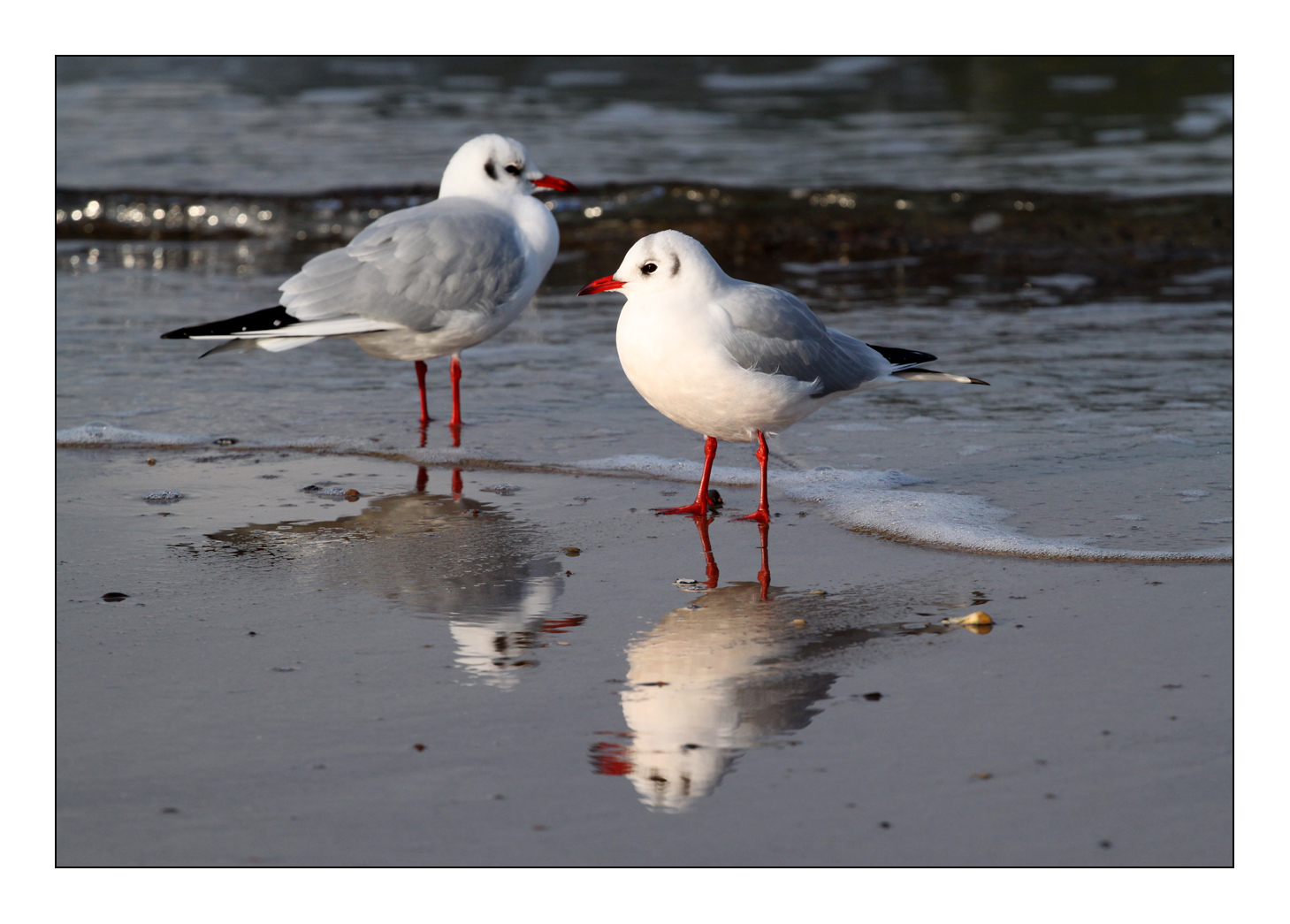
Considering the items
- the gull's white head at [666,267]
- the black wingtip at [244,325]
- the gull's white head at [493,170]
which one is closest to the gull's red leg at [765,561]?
the gull's white head at [666,267]

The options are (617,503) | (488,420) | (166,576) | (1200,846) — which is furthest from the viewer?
(488,420)

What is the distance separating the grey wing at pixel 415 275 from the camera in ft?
21.2

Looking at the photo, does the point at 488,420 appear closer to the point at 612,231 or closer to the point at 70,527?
the point at 70,527

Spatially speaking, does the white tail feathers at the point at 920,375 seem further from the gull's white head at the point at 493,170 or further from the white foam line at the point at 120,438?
the white foam line at the point at 120,438

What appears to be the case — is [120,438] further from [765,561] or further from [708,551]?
[765,561]

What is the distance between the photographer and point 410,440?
20.4 ft

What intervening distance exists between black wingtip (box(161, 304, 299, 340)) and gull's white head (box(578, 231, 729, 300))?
1888 millimetres

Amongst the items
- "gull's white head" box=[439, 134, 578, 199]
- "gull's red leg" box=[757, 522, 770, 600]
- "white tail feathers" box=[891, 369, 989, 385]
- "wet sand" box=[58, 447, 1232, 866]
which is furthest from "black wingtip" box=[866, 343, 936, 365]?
"gull's white head" box=[439, 134, 578, 199]

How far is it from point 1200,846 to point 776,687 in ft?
3.48

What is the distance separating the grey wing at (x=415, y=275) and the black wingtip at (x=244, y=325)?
6cm

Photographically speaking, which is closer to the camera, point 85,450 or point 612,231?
point 85,450

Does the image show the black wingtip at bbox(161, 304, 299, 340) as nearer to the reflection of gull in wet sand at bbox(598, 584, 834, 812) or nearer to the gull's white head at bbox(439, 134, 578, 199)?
the gull's white head at bbox(439, 134, 578, 199)

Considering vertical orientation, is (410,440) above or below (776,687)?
above

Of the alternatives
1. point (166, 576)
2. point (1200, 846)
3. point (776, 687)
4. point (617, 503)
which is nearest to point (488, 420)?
point (617, 503)
